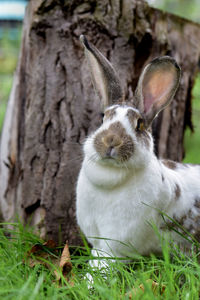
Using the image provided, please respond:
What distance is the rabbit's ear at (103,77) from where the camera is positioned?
288cm

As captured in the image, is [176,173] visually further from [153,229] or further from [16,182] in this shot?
[16,182]

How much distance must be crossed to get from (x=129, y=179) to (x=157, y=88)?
727 mm

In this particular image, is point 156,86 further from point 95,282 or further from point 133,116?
point 95,282

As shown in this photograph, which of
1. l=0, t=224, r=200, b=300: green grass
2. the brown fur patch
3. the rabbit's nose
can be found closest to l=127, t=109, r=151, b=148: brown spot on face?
the rabbit's nose

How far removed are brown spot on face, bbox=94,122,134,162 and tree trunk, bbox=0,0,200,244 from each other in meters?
1.04

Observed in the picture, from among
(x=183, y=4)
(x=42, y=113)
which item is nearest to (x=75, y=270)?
(x=42, y=113)

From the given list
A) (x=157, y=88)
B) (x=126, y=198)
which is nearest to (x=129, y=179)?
(x=126, y=198)

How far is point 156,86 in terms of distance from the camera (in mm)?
2932

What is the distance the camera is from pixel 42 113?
3729 millimetres

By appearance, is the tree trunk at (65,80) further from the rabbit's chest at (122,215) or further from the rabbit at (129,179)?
the rabbit's chest at (122,215)

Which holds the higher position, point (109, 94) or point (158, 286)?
point (109, 94)

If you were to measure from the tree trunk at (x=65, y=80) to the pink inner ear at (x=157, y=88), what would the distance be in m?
0.75

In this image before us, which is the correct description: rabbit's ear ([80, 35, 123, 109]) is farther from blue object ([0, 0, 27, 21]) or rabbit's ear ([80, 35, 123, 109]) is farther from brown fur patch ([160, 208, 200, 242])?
blue object ([0, 0, 27, 21])

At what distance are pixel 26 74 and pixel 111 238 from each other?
2.00 metres
